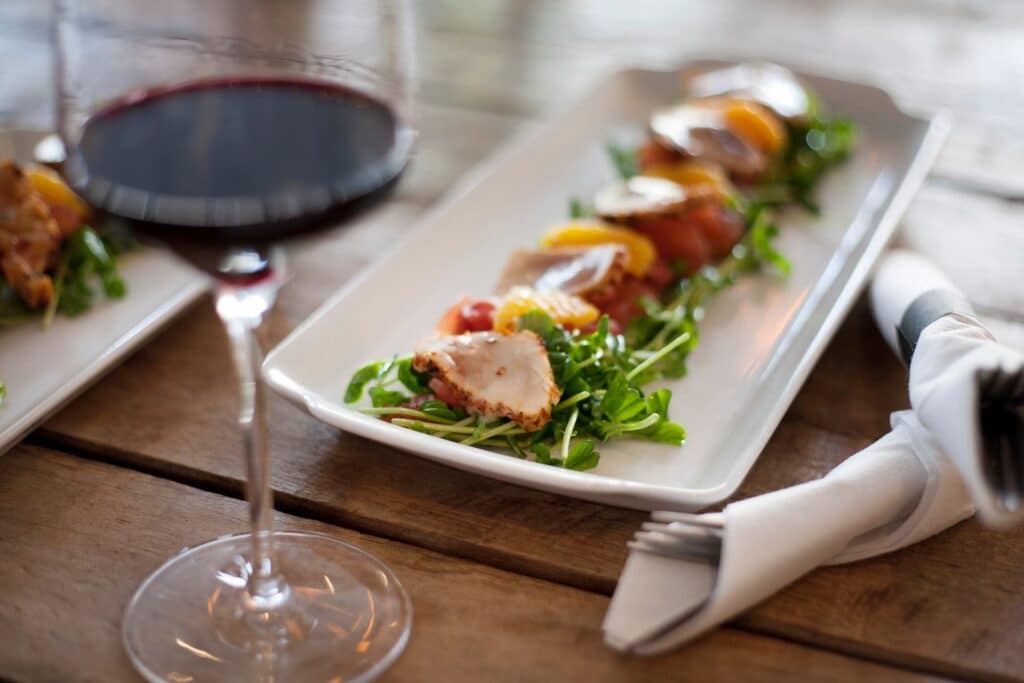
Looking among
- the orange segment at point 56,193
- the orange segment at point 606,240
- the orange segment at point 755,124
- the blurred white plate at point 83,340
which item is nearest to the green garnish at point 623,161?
the orange segment at point 755,124

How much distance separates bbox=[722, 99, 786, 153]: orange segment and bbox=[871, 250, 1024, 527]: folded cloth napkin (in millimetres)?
1038

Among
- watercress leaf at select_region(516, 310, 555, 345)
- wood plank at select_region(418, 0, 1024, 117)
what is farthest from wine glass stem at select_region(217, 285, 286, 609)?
wood plank at select_region(418, 0, 1024, 117)

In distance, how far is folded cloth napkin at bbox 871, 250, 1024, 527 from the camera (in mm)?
1181

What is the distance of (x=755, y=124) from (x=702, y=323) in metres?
0.75

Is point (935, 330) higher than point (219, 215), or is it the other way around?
point (219, 215)

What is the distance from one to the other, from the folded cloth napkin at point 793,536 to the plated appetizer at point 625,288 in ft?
0.87

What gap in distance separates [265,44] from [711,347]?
913 millimetres

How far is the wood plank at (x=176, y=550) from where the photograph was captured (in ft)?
3.83

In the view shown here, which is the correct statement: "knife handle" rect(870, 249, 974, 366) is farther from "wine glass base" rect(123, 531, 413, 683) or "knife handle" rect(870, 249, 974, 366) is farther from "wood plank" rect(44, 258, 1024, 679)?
"wine glass base" rect(123, 531, 413, 683)

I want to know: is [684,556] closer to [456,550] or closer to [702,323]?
[456,550]

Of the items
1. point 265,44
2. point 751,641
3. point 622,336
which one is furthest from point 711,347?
point 265,44

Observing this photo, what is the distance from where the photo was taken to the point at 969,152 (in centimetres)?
257

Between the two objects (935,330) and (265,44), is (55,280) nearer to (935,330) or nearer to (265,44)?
(265,44)

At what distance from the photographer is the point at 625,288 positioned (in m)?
1.93
